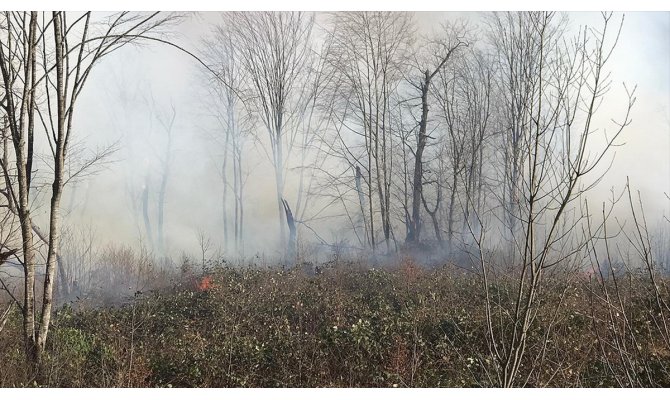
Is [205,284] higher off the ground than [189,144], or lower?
lower

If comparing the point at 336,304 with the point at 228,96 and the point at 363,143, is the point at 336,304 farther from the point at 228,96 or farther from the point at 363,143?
the point at 228,96

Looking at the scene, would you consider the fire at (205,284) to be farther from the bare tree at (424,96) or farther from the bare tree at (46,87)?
the bare tree at (424,96)

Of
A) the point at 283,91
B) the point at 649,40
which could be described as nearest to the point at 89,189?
the point at 283,91

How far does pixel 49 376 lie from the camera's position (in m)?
3.71

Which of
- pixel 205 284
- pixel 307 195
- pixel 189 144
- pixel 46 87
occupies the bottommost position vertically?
pixel 205 284

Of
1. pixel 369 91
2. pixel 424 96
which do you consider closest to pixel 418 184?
pixel 424 96

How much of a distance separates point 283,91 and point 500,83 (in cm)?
180

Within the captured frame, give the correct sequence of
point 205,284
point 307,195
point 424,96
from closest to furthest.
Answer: point 307,195
point 424,96
point 205,284

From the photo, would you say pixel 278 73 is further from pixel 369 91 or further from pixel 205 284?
pixel 205 284

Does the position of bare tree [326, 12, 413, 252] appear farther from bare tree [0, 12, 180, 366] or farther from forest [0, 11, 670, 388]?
bare tree [0, 12, 180, 366]

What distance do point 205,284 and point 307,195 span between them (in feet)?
4.03

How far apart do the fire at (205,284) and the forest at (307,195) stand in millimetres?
13

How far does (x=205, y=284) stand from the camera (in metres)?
4.90

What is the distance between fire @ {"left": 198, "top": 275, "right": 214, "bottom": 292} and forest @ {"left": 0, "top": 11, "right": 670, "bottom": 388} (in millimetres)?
13
